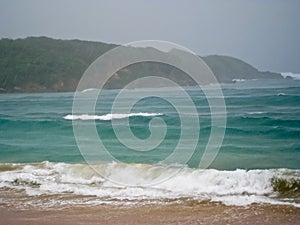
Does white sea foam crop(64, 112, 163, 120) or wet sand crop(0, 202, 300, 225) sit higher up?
white sea foam crop(64, 112, 163, 120)

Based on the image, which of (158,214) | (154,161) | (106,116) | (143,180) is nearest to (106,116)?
(106,116)

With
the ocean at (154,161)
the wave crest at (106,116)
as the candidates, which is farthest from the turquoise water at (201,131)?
the wave crest at (106,116)

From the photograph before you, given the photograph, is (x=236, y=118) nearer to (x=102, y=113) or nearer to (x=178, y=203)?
(x=102, y=113)

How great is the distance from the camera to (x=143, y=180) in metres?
10.2

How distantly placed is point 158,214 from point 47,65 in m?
34.1

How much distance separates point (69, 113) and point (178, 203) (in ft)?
69.5

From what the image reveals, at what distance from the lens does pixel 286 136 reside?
16.1 meters

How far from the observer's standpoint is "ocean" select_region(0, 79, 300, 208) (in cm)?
839

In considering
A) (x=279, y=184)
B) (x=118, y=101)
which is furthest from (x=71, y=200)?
(x=118, y=101)

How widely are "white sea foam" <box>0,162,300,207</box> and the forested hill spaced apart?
2310 centimetres

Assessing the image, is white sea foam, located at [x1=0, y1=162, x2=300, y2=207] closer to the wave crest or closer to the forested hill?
the wave crest

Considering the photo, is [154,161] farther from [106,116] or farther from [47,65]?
[47,65]

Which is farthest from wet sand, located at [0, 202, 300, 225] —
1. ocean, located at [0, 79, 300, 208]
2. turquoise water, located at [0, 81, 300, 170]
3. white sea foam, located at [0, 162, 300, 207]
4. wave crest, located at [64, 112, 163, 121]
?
wave crest, located at [64, 112, 163, 121]

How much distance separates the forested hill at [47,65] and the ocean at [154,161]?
869 cm
